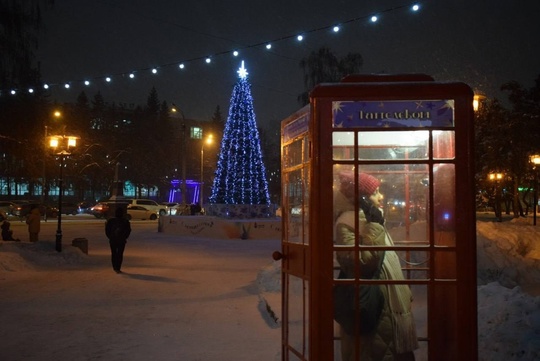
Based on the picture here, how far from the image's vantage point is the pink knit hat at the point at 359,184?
5.03 meters

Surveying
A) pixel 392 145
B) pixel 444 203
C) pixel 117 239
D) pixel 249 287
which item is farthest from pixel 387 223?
pixel 117 239

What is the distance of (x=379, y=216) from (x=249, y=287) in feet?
28.1

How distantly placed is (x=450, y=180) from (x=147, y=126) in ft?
263

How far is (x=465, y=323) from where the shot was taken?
4848 millimetres

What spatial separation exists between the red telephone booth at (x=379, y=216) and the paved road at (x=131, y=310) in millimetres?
2737

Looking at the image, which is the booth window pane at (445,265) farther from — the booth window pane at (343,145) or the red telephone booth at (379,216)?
the booth window pane at (343,145)

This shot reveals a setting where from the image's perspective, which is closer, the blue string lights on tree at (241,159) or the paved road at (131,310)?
the paved road at (131,310)

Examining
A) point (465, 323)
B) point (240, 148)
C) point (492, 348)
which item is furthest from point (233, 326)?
point (240, 148)

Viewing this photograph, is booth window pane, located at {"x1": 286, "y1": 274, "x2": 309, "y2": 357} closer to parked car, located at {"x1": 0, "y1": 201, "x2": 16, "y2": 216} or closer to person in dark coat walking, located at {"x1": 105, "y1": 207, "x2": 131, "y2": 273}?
person in dark coat walking, located at {"x1": 105, "y1": 207, "x2": 131, "y2": 273}

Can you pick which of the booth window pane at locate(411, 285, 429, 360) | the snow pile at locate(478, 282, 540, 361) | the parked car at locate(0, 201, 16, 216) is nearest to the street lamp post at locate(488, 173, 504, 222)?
the snow pile at locate(478, 282, 540, 361)

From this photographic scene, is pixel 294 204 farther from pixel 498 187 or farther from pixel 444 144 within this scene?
pixel 498 187

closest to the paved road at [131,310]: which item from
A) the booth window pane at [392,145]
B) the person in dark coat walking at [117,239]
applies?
the person in dark coat walking at [117,239]

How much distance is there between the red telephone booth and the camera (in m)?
4.87

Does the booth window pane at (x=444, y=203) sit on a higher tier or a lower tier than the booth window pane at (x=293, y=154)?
lower
